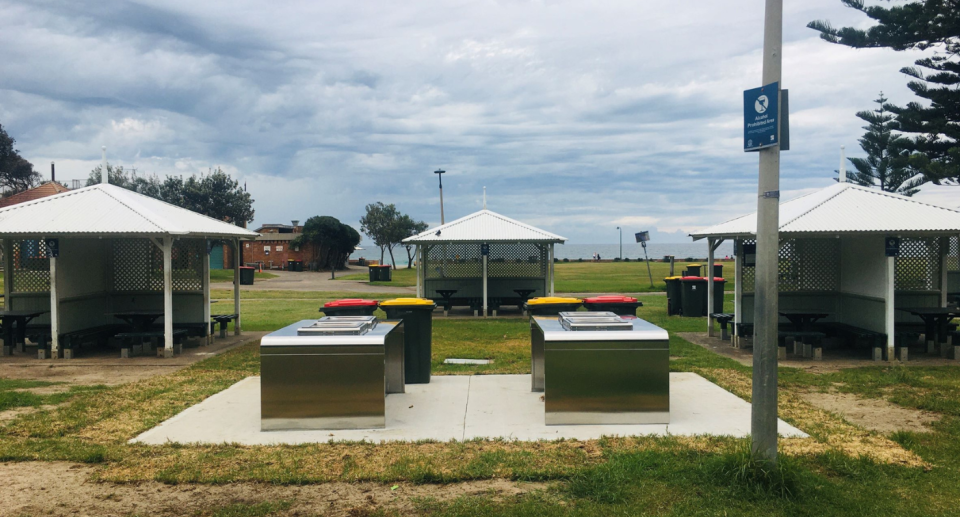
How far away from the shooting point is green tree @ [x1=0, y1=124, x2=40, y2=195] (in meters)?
62.9

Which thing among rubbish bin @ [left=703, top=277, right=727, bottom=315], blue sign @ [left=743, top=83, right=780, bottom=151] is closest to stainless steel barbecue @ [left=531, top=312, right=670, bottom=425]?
blue sign @ [left=743, top=83, right=780, bottom=151]

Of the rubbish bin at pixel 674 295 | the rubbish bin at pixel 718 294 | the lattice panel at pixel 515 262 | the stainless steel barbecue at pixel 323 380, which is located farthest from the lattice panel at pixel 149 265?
the rubbish bin at pixel 674 295

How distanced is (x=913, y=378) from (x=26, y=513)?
10137 millimetres

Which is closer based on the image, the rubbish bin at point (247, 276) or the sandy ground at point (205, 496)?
the sandy ground at point (205, 496)

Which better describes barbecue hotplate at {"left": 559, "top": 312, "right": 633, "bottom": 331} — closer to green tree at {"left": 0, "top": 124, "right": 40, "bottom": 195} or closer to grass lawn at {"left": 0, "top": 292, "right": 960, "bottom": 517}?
grass lawn at {"left": 0, "top": 292, "right": 960, "bottom": 517}

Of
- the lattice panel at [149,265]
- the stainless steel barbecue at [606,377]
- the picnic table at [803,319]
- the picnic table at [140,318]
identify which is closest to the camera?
the stainless steel barbecue at [606,377]

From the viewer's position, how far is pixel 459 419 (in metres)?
6.98

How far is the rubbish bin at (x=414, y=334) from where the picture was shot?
344 inches

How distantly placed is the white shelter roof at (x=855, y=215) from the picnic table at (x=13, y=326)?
41.3 feet

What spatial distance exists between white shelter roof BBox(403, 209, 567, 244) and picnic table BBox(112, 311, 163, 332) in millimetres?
7604

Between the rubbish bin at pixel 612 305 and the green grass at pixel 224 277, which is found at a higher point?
the rubbish bin at pixel 612 305

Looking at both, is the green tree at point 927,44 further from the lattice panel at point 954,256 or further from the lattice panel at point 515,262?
the lattice panel at point 515,262

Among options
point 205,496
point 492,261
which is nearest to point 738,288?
point 492,261

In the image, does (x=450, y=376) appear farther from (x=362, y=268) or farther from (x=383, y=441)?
(x=362, y=268)
